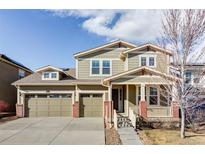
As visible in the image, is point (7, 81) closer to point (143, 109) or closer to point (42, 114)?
point (42, 114)

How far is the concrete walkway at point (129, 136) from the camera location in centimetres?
1309

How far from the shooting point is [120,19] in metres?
22.4

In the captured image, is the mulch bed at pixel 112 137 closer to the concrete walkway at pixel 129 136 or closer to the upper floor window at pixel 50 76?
the concrete walkway at pixel 129 136

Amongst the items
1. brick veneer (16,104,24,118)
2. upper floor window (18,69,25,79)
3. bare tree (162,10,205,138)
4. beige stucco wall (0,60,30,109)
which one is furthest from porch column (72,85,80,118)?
bare tree (162,10,205,138)

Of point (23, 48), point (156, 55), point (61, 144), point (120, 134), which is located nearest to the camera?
point (61, 144)

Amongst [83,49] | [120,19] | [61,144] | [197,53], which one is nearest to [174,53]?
[197,53]

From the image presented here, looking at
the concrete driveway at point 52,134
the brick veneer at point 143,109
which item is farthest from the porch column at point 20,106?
the brick veneer at point 143,109

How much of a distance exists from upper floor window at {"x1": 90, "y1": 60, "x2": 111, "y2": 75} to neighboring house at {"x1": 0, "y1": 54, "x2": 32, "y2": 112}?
8291 millimetres

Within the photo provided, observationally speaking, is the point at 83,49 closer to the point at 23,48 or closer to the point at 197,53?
the point at 23,48

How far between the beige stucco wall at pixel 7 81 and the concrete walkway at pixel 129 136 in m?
13.8

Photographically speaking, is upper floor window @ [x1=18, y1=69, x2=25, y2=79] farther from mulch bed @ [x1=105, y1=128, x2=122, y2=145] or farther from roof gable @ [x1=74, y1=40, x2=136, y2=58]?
mulch bed @ [x1=105, y1=128, x2=122, y2=145]

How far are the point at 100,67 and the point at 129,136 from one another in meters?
10.00

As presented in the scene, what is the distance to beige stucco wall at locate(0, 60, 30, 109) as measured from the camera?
→ 2514 centimetres
